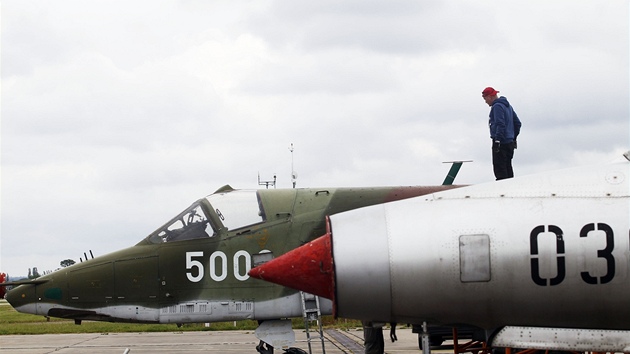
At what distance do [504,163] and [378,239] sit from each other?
479 cm

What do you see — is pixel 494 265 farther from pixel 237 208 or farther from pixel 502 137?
pixel 237 208

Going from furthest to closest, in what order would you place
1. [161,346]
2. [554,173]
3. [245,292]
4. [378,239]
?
1. [161,346]
2. [245,292]
3. [554,173]
4. [378,239]

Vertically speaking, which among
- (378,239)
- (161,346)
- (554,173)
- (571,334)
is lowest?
(161,346)

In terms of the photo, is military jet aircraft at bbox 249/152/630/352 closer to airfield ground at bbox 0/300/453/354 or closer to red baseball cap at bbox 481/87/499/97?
red baseball cap at bbox 481/87/499/97

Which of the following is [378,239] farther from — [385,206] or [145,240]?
[145,240]

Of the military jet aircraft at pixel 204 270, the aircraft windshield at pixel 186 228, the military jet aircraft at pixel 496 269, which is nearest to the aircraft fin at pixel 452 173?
the military jet aircraft at pixel 204 270

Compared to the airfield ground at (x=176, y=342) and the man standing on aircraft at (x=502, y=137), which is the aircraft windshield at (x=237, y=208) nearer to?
the man standing on aircraft at (x=502, y=137)

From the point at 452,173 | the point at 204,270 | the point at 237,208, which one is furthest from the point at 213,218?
the point at 452,173

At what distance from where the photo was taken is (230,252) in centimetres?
1312

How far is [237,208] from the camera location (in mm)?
13453

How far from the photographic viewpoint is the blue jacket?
11859mm

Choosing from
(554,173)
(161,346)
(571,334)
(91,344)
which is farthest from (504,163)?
(91,344)

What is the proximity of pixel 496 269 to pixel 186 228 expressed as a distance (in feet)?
22.6

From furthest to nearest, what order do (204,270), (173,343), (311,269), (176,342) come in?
1. (176,342)
2. (173,343)
3. (204,270)
4. (311,269)
